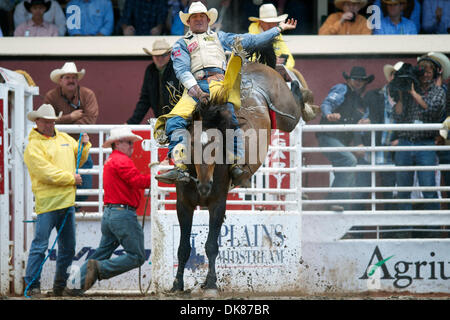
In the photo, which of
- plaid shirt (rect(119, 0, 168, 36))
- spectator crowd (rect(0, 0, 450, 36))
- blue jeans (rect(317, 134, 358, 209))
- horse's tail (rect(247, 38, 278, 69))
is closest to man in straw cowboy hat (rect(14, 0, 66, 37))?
spectator crowd (rect(0, 0, 450, 36))

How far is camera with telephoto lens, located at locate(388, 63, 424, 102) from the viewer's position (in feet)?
30.9

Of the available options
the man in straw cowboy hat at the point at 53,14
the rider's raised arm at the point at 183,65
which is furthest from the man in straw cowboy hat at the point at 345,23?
the rider's raised arm at the point at 183,65

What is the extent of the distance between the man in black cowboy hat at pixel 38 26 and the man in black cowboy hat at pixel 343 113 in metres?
4.18

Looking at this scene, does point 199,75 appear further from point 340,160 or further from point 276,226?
point 340,160

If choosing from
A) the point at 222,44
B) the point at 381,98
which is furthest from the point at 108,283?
the point at 381,98

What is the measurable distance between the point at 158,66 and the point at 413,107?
10.5 ft

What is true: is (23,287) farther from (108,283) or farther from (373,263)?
(373,263)

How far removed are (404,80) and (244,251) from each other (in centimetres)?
294

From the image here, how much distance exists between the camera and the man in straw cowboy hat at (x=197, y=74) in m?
6.72

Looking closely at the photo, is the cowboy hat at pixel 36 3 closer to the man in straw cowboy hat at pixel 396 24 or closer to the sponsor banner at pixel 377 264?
the man in straw cowboy hat at pixel 396 24

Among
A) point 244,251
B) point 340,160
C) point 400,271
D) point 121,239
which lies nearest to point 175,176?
point 121,239

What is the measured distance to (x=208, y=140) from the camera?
261 inches

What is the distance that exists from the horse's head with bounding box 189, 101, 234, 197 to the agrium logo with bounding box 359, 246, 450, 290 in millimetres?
3023

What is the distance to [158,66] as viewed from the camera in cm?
935
